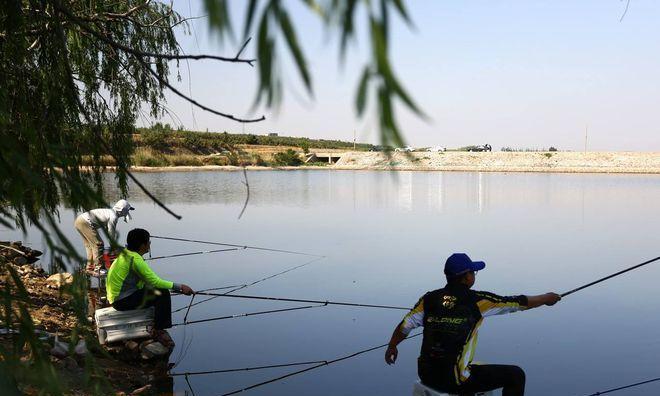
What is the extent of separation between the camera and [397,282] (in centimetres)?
1260

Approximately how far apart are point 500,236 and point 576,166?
50.3 meters

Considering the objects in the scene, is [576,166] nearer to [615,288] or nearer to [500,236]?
[500,236]

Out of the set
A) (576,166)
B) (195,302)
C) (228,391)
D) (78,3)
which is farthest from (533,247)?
(576,166)

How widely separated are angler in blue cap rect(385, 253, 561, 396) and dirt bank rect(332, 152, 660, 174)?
56.5 m

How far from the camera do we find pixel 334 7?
5.03ft

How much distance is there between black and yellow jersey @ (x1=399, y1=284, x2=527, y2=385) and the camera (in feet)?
13.6

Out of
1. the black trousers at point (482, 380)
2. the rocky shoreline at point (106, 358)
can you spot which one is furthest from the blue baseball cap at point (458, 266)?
the rocky shoreline at point (106, 358)

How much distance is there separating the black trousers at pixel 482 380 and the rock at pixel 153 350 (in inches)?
149

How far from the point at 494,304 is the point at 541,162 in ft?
221

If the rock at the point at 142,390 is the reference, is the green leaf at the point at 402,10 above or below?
above

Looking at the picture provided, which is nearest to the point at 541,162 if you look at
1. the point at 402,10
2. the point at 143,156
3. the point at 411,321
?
the point at 143,156

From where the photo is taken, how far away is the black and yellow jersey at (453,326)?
4.16 m

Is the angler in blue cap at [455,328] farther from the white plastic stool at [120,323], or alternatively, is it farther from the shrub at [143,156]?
the shrub at [143,156]

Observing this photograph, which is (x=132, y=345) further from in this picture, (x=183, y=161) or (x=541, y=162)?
(x=541, y=162)
